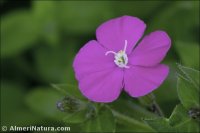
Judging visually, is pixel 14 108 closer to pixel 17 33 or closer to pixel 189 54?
pixel 17 33

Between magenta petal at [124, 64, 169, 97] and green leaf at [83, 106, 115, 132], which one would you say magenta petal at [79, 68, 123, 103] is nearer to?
magenta petal at [124, 64, 169, 97]

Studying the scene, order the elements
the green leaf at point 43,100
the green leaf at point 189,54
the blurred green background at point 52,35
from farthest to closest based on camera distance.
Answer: the blurred green background at point 52,35 < the green leaf at point 43,100 < the green leaf at point 189,54

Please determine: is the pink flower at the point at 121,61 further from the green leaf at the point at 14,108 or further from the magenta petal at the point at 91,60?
the green leaf at the point at 14,108

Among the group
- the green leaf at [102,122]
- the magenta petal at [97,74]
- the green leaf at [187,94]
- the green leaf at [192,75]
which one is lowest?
the green leaf at [102,122]

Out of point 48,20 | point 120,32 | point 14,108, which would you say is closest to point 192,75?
point 120,32

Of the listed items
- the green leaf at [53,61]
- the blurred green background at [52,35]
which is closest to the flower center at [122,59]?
the blurred green background at [52,35]
